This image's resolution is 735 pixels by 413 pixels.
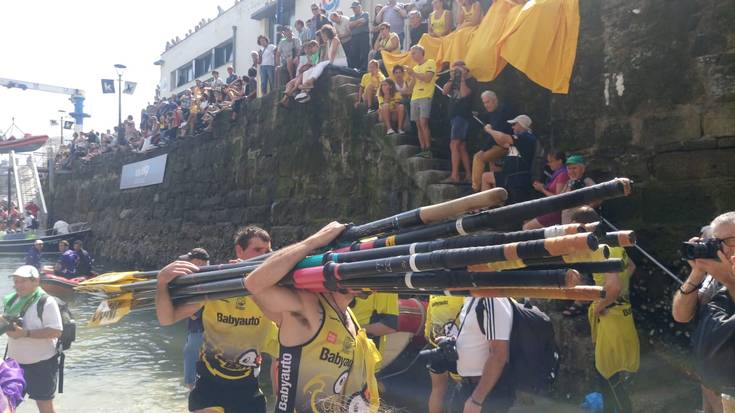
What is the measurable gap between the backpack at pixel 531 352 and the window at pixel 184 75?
2779cm

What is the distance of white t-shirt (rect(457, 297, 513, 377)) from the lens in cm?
412

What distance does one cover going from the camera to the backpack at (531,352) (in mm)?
4168

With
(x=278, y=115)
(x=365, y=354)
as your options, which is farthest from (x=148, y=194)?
(x=365, y=354)

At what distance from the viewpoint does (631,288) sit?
603cm

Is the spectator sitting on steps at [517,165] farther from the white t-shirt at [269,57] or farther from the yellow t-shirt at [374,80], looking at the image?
the white t-shirt at [269,57]

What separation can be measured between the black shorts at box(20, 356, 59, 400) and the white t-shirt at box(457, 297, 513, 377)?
3.72 meters

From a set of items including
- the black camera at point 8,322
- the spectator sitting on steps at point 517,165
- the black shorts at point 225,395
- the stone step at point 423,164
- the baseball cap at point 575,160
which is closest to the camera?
the black shorts at point 225,395

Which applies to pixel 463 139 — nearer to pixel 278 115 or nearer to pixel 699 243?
pixel 699 243

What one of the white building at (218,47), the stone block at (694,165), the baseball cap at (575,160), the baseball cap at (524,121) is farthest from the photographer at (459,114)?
the white building at (218,47)

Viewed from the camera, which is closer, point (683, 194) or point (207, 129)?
point (683, 194)

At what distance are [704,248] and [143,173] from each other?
65.4ft

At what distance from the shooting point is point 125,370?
8219 mm

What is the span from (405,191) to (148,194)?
14197 millimetres

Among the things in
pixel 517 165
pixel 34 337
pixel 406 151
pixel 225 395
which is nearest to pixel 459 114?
pixel 406 151
